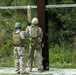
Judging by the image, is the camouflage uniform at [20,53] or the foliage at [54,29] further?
the foliage at [54,29]

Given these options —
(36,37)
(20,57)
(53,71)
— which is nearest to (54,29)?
(53,71)

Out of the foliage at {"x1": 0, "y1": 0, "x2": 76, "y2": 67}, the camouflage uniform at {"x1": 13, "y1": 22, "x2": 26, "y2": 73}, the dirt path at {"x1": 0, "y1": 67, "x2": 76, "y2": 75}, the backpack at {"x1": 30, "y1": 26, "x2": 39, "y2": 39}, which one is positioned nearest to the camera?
the camouflage uniform at {"x1": 13, "y1": 22, "x2": 26, "y2": 73}

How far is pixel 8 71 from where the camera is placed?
423 inches

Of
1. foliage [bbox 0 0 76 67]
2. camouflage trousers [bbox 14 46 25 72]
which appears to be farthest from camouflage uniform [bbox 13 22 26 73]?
foliage [bbox 0 0 76 67]

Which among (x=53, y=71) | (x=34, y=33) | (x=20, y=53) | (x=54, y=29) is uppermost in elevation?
(x=34, y=33)

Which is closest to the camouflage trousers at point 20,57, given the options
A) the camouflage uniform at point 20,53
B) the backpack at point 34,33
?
the camouflage uniform at point 20,53

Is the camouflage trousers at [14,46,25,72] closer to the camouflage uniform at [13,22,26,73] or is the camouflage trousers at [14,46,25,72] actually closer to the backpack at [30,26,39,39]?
the camouflage uniform at [13,22,26,73]

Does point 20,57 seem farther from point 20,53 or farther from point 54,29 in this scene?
point 54,29

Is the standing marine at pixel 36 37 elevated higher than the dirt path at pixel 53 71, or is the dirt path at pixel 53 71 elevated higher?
the standing marine at pixel 36 37

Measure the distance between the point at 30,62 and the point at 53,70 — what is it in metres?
0.75

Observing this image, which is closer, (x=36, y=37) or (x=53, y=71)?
(x=36, y=37)

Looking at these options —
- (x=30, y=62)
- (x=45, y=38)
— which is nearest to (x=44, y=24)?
(x=45, y=38)

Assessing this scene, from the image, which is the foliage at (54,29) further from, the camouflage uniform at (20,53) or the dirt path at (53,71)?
the camouflage uniform at (20,53)

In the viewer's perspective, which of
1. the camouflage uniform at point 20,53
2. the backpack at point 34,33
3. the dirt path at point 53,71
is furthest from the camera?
the dirt path at point 53,71
